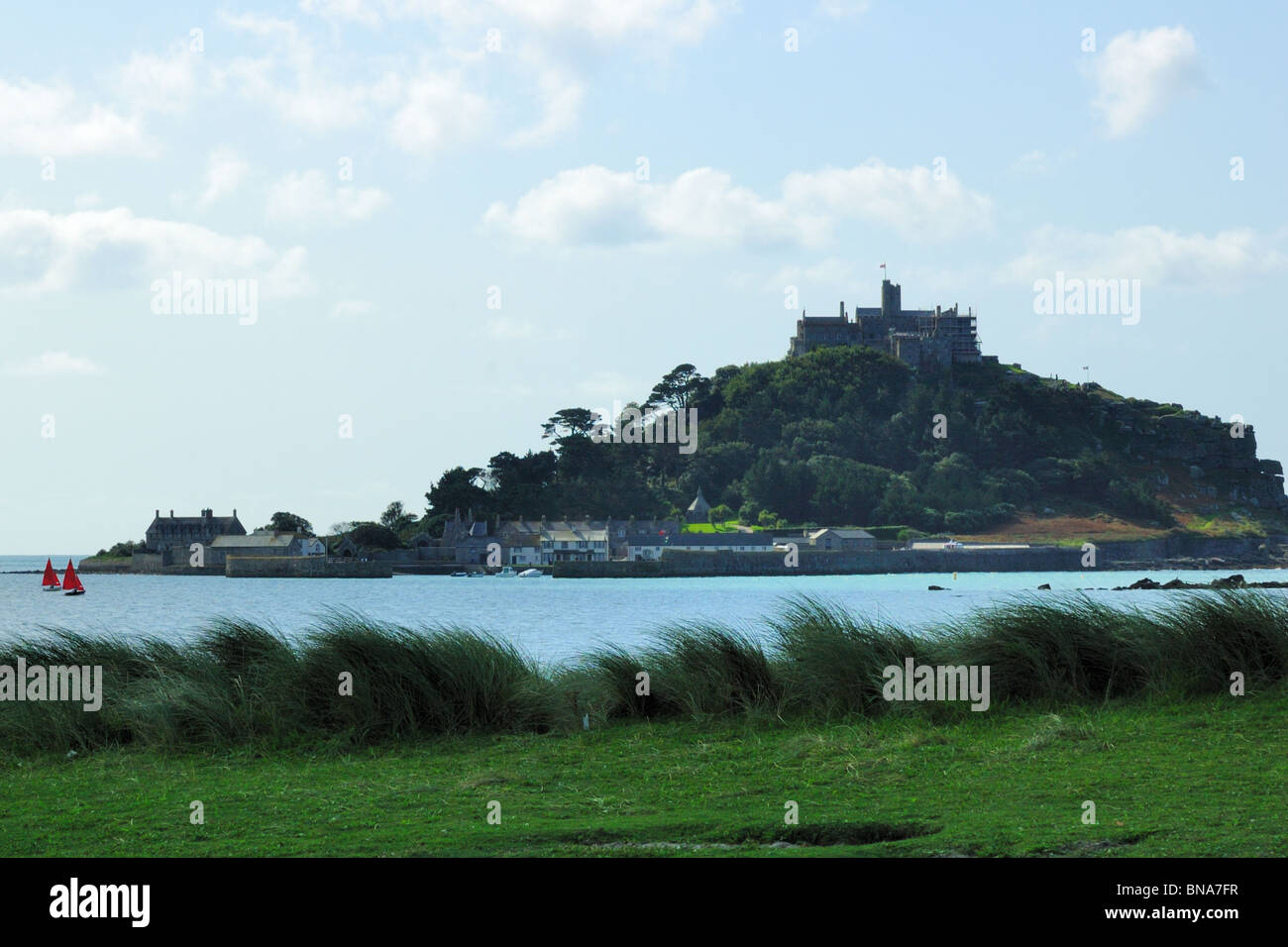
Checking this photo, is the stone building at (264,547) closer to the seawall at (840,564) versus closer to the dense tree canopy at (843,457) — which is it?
the dense tree canopy at (843,457)

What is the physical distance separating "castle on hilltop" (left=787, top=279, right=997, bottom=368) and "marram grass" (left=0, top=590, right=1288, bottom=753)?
16968 centimetres

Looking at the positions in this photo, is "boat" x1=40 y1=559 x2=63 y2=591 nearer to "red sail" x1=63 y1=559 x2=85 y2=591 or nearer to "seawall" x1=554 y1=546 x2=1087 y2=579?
"red sail" x1=63 y1=559 x2=85 y2=591

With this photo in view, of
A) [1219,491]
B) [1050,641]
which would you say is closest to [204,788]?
[1050,641]

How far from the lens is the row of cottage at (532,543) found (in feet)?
422

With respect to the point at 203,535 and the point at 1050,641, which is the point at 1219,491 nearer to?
the point at 203,535

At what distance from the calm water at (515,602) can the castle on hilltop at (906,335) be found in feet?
188

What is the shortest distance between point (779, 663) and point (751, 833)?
5.03m

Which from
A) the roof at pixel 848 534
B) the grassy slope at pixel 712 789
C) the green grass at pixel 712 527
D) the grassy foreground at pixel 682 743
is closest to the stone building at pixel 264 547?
the green grass at pixel 712 527

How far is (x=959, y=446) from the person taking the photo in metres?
164

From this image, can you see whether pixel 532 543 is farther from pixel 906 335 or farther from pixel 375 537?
pixel 906 335

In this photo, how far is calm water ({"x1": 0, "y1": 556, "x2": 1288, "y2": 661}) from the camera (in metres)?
45.3

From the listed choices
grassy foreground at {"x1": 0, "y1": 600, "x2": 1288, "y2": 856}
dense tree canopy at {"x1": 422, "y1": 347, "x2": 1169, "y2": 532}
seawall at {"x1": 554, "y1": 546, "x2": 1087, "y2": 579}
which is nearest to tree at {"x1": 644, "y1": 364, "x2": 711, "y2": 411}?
dense tree canopy at {"x1": 422, "y1": 347, "x2": 1169, "y2": 532}

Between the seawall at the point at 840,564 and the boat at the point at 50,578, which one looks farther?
the seawall at the point at 840,564
